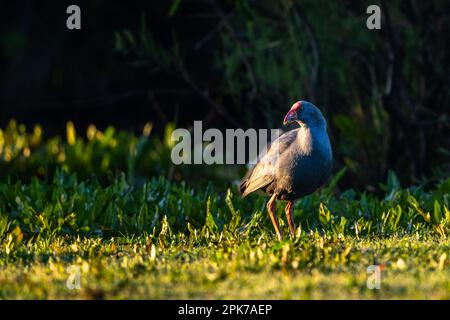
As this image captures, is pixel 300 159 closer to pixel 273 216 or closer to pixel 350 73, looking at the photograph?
pixel 273 216

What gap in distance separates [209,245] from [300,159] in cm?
97

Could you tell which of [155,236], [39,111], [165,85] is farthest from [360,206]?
[39,111]

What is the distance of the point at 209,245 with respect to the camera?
262 inches

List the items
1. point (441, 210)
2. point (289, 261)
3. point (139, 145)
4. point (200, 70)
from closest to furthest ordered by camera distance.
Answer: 1. point (289, 261)
2. point (441, 210)
3. point (139, 145)
4. point (200, 70)

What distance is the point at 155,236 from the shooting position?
7.30 meters

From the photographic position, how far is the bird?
657cm

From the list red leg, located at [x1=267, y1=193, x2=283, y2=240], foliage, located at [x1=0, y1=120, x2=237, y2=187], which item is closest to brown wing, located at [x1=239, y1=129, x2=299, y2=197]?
red leg, located at [x1=267, y1=193, x2=283, y2=240]

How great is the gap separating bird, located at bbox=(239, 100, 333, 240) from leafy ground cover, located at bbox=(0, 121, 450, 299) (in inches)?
13.8

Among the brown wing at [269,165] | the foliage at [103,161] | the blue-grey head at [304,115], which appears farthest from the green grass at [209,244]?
the foliage at [103,161]

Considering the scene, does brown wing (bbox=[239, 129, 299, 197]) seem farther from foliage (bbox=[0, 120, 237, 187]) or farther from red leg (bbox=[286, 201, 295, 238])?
foliage (bbox=[0, 120, 237, 187])

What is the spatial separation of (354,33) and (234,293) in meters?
6.25

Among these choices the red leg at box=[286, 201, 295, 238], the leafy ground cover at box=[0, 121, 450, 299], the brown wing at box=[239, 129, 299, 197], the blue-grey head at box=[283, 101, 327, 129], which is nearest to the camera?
the leafy ground cover at box=[0, 121, 450, 299]

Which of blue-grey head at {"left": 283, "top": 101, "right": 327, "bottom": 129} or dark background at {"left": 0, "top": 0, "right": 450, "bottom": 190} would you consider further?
dark background at {"left": 0, "top": 0, "right": 450, "bottom": 190}
